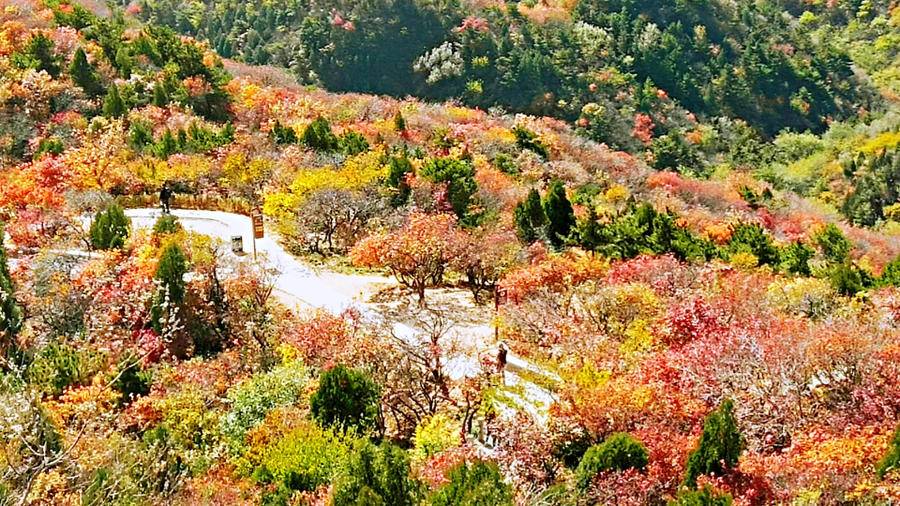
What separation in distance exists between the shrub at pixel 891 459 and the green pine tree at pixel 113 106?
31.0 metres

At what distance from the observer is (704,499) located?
10.2 meters

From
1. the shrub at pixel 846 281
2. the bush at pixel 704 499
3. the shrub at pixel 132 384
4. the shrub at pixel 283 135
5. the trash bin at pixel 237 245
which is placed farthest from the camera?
the shrub at pixel 283 135

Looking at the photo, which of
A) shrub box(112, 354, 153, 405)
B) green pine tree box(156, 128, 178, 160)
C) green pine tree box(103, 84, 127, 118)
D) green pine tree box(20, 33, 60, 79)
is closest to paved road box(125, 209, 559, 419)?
green pine tree box(156, 128, 178, 160)

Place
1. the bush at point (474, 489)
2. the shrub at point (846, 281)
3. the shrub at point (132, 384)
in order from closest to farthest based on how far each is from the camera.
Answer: the bush at point (474, 489) < the shrub at point (132, 384) < the shrub at point (846, 281)

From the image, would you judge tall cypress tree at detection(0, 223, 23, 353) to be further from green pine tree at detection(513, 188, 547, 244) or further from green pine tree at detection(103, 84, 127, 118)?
green pine tree at detection(103, 84, 127, 118)

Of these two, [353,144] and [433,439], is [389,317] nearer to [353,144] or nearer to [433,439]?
[433,439]

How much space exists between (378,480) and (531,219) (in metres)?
14.3

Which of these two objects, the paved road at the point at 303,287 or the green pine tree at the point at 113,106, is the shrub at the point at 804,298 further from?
the green pine tree at the point at 113,106

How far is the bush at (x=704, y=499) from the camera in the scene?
10.1 metres

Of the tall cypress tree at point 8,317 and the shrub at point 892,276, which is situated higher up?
the shrub at point 892,276

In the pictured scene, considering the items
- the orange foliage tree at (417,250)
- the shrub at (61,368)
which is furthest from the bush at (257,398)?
the orange foliage tree at (417,250)

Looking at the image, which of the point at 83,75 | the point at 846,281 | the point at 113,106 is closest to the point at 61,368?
the point at 846,281

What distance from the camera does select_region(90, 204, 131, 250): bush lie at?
866 inches

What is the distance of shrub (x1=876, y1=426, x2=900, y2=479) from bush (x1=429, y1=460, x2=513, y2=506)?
4.87 meters
